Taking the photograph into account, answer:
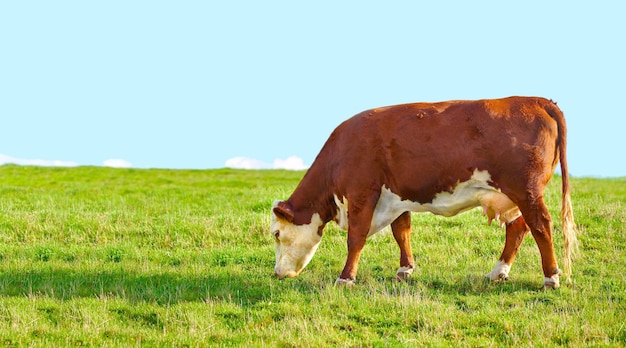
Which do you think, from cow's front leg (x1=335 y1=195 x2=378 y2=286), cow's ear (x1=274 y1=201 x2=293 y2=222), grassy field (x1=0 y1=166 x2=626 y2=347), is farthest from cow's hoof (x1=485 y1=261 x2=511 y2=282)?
cow's ear (x1=274 y1=201 x2=293 y2=222)

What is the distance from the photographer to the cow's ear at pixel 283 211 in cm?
1298

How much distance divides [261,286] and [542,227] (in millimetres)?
4563

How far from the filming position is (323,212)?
13.2 metres

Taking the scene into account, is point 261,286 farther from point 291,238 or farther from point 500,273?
point 500,273

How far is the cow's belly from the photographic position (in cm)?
1153

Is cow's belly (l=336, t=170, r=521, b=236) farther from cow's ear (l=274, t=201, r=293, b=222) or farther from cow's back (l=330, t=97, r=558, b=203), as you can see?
cow's ear (l=274, t=201, r=293, b=222)

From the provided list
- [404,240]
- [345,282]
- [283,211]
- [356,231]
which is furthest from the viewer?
[404,240]

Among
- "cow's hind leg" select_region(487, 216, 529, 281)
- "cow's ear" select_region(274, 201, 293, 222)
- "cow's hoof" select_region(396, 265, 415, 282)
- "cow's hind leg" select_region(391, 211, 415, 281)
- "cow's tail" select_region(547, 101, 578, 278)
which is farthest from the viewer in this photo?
"cow's hind leg" select_region(391, 211, 415, 281)

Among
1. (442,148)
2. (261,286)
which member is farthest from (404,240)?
(261,286)

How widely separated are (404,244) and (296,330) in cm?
439

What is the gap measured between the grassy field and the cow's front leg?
1.24 ft

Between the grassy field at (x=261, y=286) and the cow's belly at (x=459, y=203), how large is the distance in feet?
3.73

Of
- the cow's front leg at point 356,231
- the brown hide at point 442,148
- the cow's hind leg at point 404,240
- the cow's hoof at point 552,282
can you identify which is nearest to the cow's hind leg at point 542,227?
the cow's hoof at point 552,282

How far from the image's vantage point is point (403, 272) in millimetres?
13234
